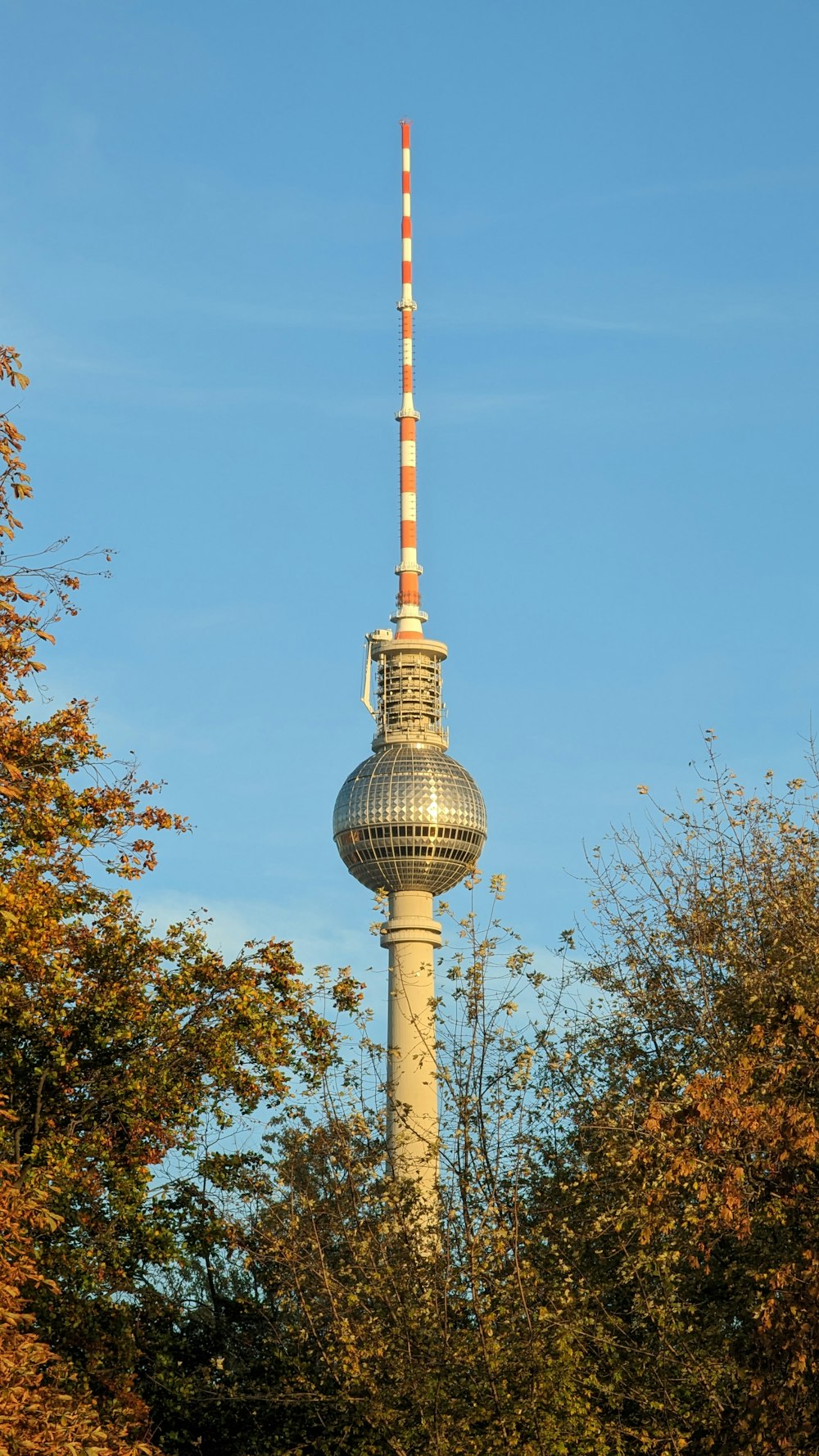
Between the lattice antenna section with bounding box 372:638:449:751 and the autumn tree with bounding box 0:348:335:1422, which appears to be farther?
the lattice antenna section with bounding box 372:638:449:751

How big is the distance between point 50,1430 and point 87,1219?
7590 millimetres

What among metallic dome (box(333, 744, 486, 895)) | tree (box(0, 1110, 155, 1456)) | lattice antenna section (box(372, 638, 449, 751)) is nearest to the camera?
tree (box(0, 1110, 155, 1456))

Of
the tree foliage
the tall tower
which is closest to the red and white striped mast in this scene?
the tall tower

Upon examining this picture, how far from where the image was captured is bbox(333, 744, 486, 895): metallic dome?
96875mm

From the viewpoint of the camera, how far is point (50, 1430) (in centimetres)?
1259

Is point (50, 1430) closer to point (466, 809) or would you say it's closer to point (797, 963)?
point (797, 963)

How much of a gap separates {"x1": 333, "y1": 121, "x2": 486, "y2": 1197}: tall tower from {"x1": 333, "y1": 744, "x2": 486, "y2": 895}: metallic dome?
0.04 m

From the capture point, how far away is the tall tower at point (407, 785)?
318 ft

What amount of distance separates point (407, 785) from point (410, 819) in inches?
69.7

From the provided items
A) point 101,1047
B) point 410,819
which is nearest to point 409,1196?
point 101,1047

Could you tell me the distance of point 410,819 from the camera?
96.7 m

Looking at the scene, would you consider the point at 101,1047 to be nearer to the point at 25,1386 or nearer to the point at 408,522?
the point at 25,1386

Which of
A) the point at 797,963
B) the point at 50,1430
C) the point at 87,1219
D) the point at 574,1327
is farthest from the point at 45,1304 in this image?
the point at 797,963

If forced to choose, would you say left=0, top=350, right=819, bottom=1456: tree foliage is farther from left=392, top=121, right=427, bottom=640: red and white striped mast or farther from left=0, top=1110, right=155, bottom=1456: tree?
left=392, top=121, right=427, bottom=640: red and white striped mast
